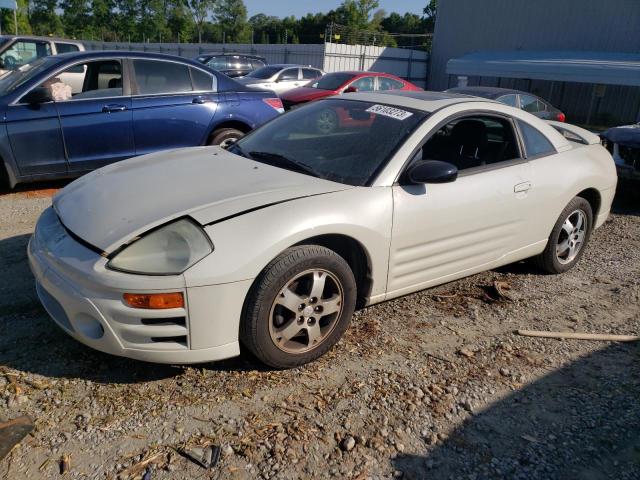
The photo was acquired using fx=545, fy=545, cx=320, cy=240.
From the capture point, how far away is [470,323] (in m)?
3.72

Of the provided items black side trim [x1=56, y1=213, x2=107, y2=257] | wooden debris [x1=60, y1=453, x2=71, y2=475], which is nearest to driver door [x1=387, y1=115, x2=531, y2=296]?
black side trim [x1=56, y1=213, x2=107, y2=257]

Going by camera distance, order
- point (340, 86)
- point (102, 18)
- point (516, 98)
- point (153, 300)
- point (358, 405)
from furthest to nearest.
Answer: point (102, 18) → point (340, 86) → point (516, 98) → point (358, 405) → point (153, 300)

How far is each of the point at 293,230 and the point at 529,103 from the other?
979cm

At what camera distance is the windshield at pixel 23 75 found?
583cm

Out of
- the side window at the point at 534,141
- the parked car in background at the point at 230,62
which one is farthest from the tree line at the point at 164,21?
the side window at the point at 534,141

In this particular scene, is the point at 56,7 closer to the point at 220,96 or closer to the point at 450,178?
the point at 220,96

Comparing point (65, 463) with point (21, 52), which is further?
point (21, 52)

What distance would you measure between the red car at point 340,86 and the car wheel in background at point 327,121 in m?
9.09

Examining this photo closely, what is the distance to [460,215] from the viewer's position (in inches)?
140

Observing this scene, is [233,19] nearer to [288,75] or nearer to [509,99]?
[288,75]

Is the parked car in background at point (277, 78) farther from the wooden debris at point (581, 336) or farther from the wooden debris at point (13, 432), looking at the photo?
the wooden debris at point (13, 432)

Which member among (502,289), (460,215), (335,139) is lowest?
(502,289)

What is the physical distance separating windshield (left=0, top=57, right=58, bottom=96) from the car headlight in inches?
165

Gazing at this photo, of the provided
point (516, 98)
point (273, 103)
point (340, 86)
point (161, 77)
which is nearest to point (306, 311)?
Result: point (161, 77)
